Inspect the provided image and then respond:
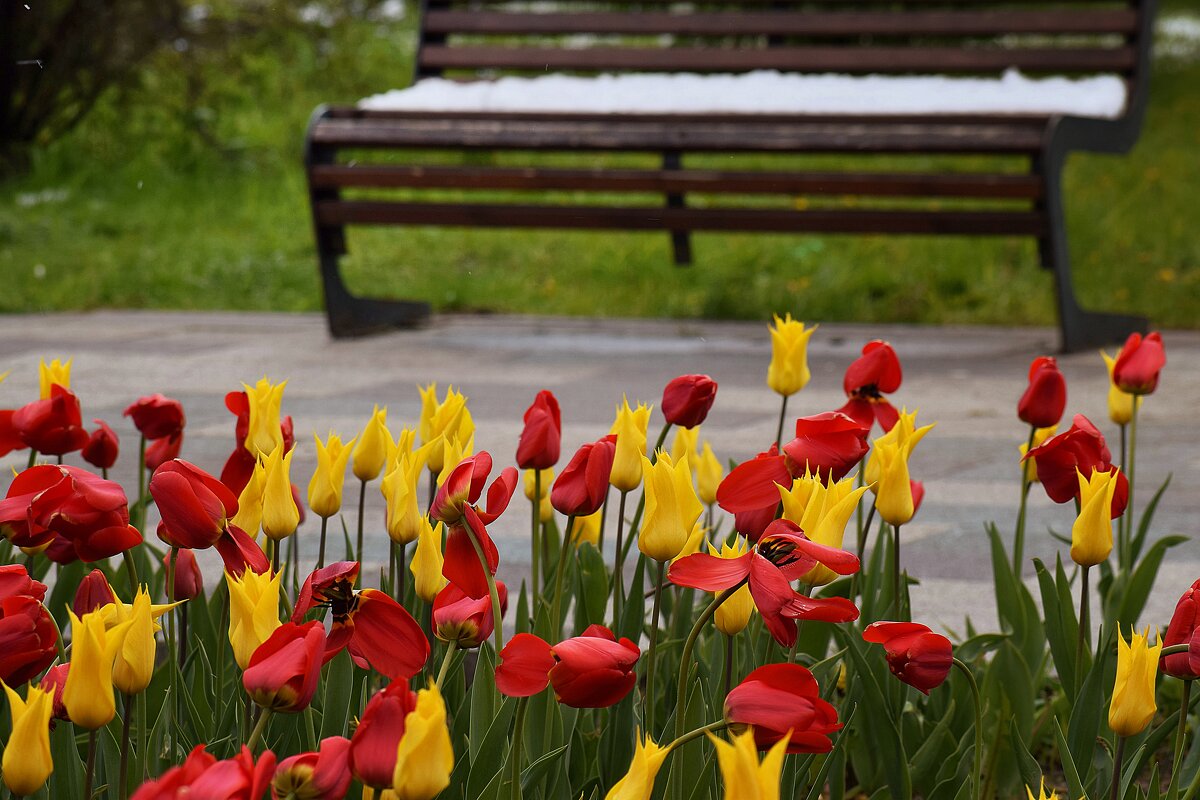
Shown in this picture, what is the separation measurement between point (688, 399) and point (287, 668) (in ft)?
2.26

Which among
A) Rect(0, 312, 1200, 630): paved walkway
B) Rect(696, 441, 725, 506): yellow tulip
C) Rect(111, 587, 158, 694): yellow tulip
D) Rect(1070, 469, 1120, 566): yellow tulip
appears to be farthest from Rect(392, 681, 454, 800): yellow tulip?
Rect(0, 312, 1200, 630): paved walkway

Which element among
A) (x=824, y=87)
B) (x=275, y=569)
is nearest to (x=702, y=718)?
(x=275, y=569)

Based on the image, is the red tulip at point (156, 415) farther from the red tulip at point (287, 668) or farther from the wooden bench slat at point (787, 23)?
the wooden bench slat at point (787, 23)

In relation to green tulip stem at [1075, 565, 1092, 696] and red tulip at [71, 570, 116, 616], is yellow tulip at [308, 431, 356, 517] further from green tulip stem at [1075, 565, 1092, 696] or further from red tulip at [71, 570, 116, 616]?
green tulip stem at [1075, 565, 1092, 696]

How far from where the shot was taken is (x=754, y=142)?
5215 mm

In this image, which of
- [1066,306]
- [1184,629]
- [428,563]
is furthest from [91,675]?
[1066,306]

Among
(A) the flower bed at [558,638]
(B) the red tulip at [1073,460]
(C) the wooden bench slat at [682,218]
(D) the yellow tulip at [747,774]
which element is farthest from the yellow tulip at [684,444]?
(C) the wooden bench slat at [682,218]

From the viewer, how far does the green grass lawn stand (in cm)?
667

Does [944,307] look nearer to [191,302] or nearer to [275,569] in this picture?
[191,302]

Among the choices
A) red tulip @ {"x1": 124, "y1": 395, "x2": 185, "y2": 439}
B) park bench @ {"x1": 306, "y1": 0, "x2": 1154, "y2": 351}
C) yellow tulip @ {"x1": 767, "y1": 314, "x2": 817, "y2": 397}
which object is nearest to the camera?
red tulip @ {"x1": 124, "y1": 395, "x2": 185, "y2": 439}

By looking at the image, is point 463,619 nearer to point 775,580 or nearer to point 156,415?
point 775,580

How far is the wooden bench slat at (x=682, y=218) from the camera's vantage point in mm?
5195

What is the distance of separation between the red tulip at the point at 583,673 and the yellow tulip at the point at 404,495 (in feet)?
1.07

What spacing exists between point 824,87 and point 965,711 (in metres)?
4.93
